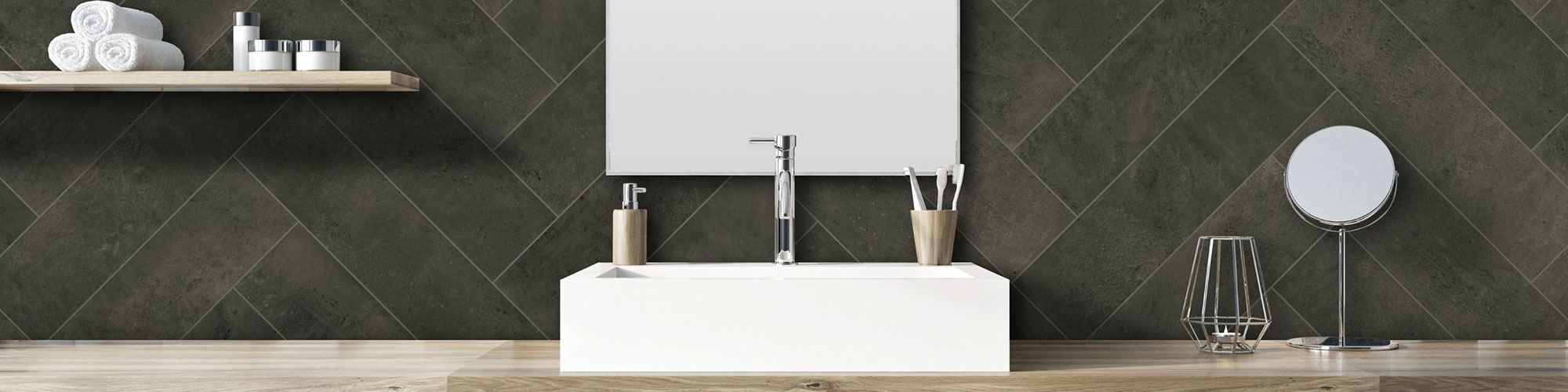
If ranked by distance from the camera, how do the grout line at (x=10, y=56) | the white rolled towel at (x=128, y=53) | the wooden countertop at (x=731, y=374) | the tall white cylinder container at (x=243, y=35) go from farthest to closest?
the grout line at (x=10, y=56), the tall white cylinder container at (x=243, y=35), the white rolled towel at (x=128, y=53), the wooden countertop at (x=731, y=374)

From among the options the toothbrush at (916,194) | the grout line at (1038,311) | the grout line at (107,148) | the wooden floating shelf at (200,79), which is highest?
the wooden floating shelf at (200,79)

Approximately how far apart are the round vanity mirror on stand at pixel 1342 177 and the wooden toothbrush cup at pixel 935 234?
63cm

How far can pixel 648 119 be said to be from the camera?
207 cm

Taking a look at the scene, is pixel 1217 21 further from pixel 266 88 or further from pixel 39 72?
pixel 39 72

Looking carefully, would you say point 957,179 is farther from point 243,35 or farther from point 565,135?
point 243,35

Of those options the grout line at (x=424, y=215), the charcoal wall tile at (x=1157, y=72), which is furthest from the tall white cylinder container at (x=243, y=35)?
the charcoal wall tile at (x=1157, y=72)

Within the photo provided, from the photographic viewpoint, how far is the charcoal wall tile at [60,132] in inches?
81.0

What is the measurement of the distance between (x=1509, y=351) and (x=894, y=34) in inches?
47.4

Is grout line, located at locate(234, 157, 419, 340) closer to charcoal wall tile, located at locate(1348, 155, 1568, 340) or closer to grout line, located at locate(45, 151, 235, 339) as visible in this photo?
grout line, located at locate(45, 151, 235, 339)

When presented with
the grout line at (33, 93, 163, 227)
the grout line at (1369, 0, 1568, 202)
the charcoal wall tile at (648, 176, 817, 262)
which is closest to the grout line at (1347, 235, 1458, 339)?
the grout line at (1369, 0, 1568, 202)

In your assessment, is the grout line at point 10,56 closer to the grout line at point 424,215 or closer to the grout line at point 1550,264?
the grout line at point 424,215

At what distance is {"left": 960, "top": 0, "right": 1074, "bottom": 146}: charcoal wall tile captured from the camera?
207cm

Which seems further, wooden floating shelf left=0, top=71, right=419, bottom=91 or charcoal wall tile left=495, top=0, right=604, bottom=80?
charcoal wall tile left=495, top=0, right=604, bottom=80

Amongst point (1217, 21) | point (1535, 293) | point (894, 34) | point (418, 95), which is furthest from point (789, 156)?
point (1535, 293)
